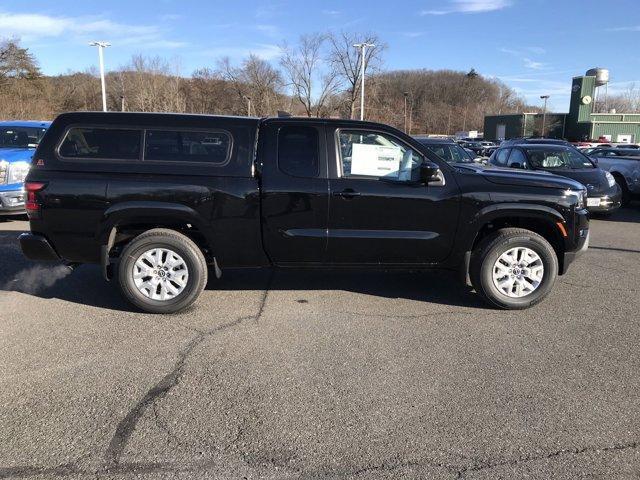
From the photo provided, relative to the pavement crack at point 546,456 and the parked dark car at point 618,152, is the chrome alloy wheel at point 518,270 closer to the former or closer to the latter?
the pavement crack at point 546,456

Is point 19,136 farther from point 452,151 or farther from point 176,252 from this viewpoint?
point 452,151

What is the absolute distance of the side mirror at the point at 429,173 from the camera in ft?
15.8

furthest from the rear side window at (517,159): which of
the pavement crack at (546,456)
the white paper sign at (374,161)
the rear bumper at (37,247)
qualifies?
the rear bumper at (37,247)

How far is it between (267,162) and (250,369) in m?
1.99

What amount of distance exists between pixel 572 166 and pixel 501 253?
768 cm

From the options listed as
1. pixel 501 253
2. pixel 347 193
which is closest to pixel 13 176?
pixel 347 193

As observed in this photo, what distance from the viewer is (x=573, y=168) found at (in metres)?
11.4

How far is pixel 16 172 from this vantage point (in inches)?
364

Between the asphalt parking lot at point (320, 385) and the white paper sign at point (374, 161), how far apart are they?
135 cm

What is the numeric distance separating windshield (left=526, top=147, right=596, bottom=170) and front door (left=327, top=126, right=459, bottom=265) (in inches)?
289

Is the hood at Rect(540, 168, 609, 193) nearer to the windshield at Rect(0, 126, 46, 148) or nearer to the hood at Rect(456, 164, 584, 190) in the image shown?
the hood at Rect(456, 164, 584, 190)

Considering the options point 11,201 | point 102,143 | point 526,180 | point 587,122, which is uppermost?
point 587,122

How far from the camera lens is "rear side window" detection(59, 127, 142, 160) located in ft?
15.8

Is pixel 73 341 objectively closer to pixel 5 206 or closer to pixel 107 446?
pixel 107 446
